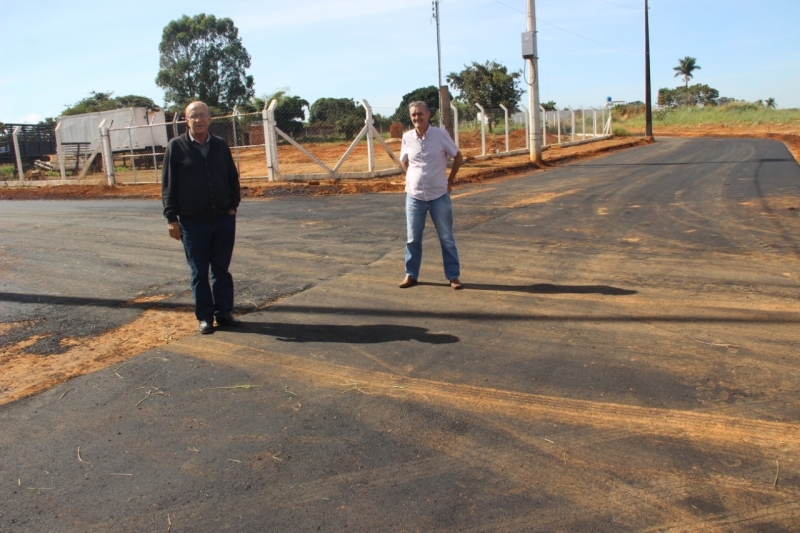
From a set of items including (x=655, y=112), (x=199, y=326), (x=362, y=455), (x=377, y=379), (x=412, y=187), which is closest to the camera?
(x=362, y=455)

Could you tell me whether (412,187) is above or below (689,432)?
above

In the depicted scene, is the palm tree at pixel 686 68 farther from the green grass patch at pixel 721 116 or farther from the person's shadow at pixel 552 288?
the person's shadow at pixel 552 288

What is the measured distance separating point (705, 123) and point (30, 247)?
62018 millimetres

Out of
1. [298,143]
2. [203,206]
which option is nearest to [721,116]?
[298,143]

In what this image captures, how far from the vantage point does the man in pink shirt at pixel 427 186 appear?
6461 millimetres

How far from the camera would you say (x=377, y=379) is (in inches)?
168

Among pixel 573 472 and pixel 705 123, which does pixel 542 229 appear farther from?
pixel 705 123

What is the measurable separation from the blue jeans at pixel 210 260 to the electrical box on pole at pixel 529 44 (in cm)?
1688

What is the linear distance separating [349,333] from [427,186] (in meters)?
1.95

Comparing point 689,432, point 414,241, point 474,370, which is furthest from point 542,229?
point 689,432

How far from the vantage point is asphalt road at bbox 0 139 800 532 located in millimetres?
2877

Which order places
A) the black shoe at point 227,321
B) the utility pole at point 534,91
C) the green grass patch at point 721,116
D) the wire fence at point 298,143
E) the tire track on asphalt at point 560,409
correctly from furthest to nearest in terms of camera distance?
1. the green grass patch at point 721,116
2. the utility pole at point 534,91
3. the wire fence at point 298,143
4. the black shoe at point 227,321
5. the tire track on asphalt at point 560,409

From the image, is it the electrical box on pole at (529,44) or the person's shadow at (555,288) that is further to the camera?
the electrical box on pole at (529,44)

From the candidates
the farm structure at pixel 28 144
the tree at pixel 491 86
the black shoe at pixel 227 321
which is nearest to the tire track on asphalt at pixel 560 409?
the black shoe at pixel 227 321
